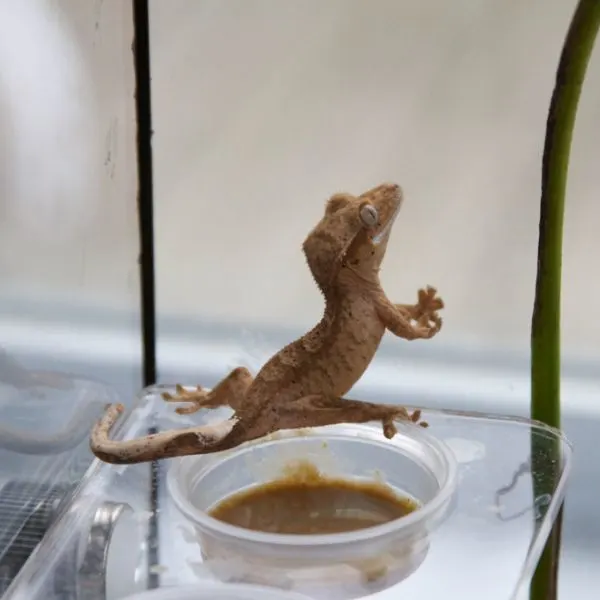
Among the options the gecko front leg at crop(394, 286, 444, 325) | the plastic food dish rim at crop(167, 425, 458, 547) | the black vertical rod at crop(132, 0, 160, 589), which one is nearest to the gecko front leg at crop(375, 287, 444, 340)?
the gecko front leg at crop(394, 286, 444, 325)

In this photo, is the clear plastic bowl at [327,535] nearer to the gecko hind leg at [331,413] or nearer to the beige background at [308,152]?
the gecko hind leg at [331,413]

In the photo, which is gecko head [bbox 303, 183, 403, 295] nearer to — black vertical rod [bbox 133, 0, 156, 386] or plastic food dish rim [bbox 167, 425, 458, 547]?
plastic food dish rim [bbox 167, 425, 458, 547]

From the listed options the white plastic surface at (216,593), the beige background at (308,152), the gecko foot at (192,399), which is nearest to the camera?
the white plastic surface at (216,593)

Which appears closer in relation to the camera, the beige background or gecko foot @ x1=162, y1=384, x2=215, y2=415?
gecko foot @ x1=162, y1=384, x2=215, y2=415

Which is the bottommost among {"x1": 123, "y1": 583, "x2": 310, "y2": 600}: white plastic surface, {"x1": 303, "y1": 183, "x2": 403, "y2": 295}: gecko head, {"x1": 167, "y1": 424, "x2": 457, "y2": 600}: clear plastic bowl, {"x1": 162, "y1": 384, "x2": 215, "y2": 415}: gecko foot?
{"x1": 123, "y1": 583, "x2": 310, "y2": 600}: white plastic surface

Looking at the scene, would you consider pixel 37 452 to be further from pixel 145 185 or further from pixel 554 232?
pixel 554 232

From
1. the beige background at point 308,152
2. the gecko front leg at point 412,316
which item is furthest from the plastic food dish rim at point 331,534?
the beige background at point 308,152

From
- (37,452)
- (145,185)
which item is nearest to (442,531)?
(37,452)

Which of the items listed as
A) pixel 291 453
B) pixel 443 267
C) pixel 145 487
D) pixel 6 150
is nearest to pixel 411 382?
pixel 443 267
